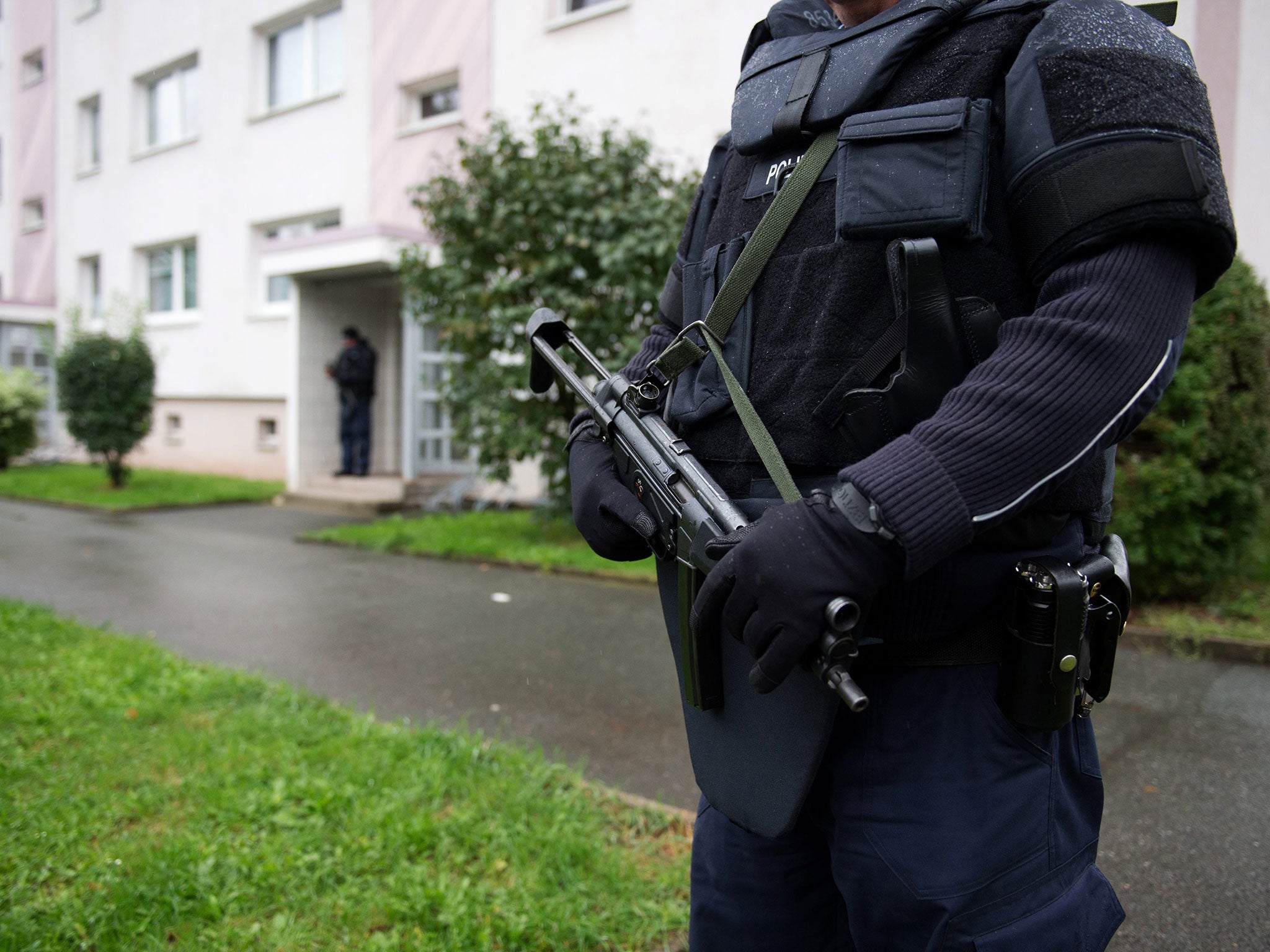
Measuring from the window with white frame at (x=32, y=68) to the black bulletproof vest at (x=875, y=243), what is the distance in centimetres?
2433

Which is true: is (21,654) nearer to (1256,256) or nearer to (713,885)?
(713,885)

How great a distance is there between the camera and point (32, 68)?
20.3 meters

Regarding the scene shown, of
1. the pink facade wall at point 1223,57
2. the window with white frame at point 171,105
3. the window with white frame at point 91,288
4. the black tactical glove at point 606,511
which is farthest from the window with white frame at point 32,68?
the black tactical glove at point 606,511

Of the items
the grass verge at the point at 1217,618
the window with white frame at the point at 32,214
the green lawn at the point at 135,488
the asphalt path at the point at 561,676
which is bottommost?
→ the asphalt path at the point at 561,676

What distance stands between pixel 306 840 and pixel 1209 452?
4.72 meters

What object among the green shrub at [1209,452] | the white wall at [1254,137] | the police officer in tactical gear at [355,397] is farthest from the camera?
the police officer in tactical gear at [355,397]

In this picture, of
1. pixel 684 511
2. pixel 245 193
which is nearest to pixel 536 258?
pixel 684 511

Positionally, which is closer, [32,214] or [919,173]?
[919,173]

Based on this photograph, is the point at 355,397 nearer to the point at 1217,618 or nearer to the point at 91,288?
the point at 1217,618

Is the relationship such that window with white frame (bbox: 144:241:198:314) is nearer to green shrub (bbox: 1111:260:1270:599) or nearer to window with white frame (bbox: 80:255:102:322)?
window with white frame (bbox: 80:255:102:322)

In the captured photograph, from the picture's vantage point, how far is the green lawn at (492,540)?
690cm

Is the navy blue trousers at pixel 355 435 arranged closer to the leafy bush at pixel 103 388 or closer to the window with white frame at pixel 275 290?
the leafy bush at pixel 103 388

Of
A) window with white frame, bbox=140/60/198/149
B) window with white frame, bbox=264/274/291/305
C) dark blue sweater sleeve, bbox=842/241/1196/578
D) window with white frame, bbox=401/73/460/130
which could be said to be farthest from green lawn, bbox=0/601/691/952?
window with white frame, bbox=140/60/198/149

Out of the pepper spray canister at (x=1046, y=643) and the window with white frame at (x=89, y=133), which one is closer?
the pepper spray canister at (x=1046, y=643)
